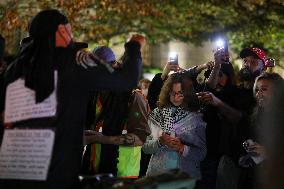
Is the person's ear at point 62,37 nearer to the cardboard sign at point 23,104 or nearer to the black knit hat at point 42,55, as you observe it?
the black knit hat at point 42,55

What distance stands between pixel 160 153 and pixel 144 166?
4.87 ft

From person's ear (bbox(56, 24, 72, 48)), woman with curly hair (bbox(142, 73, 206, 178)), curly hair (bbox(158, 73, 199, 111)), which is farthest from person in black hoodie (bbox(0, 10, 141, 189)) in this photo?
curly hair (bbox(158, 73, 199, 111))

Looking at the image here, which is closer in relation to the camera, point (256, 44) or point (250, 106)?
point (250, 106)

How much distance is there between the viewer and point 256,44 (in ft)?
57.2

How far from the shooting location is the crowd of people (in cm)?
392

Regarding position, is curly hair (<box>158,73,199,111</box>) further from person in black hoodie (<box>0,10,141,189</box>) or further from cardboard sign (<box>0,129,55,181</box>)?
cardboard sign (<box>0,129,55,181</box>)

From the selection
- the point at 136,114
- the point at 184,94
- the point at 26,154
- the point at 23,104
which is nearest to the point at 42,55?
the point at 23,104

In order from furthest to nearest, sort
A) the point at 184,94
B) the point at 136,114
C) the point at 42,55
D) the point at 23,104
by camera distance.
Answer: the point at 184,94 → the point at 136,114 → the point at 23,104 → the point at 42,55

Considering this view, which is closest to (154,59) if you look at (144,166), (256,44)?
(256,44)

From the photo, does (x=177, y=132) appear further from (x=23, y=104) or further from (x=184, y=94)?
(x=23, y=104)

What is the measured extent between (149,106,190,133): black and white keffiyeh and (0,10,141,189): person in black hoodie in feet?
5.43

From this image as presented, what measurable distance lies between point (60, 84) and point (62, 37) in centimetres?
33

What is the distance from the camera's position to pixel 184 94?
572 cm

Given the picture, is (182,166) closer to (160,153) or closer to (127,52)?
(160,153)
